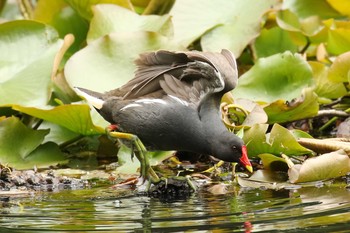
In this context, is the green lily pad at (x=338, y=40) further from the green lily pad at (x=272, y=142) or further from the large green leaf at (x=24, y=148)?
the large green leaf at (x=24, y=148)

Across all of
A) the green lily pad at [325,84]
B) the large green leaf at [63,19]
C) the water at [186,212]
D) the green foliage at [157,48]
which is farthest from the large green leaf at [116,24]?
the water at [186,212]

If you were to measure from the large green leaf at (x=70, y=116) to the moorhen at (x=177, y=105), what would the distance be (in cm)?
9

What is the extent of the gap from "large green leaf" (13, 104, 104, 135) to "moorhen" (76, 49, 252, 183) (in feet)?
0.31

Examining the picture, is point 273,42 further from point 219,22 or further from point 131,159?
point 131,159

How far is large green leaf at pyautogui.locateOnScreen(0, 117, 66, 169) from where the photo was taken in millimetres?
5129

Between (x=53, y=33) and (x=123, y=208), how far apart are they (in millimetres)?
1931

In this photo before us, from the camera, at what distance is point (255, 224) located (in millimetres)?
3619

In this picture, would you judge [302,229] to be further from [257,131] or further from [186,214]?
[257,131]

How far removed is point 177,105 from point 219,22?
4.98 ft

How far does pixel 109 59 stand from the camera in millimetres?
5633

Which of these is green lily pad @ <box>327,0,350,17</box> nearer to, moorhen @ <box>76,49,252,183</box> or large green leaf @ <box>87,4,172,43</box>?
large green leaf @ <box>87,4,172,43</box>

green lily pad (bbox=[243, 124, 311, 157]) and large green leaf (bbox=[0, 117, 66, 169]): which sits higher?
green lily pad (bbox=[243, 124, 311, 157])

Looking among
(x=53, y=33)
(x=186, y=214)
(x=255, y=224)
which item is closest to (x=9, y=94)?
(x=53, y=33)

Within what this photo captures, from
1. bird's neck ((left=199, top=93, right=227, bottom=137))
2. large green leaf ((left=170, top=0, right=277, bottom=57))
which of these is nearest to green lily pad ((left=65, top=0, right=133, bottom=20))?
large green leaf ((left=170, top=0, right=277, bottom=57))
